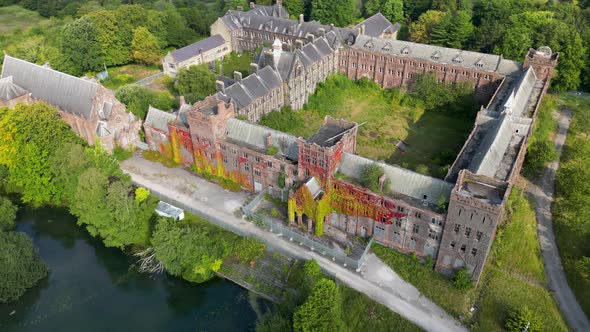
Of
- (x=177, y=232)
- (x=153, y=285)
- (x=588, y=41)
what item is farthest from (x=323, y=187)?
(x=588, y=41)

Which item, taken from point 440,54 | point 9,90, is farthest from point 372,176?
point 9,90

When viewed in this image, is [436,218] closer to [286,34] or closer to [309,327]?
[309,327]

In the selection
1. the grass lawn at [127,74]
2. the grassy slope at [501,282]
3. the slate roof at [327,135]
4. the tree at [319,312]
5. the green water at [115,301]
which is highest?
the slate roof at [327,135]

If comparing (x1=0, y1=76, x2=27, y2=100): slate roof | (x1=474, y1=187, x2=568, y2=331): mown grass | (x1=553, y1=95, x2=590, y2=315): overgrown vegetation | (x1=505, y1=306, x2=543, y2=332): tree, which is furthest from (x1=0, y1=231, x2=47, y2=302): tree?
(x1=553, y1=95, x2=590, y2=315): overgrown vegetation

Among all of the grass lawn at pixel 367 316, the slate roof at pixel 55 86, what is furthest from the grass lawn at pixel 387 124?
the slate roof at pixel 55 86

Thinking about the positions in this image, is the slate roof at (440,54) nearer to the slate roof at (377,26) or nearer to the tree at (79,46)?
the slate roof at (377,26)

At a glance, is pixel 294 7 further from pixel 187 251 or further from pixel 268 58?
pixel 187 251
